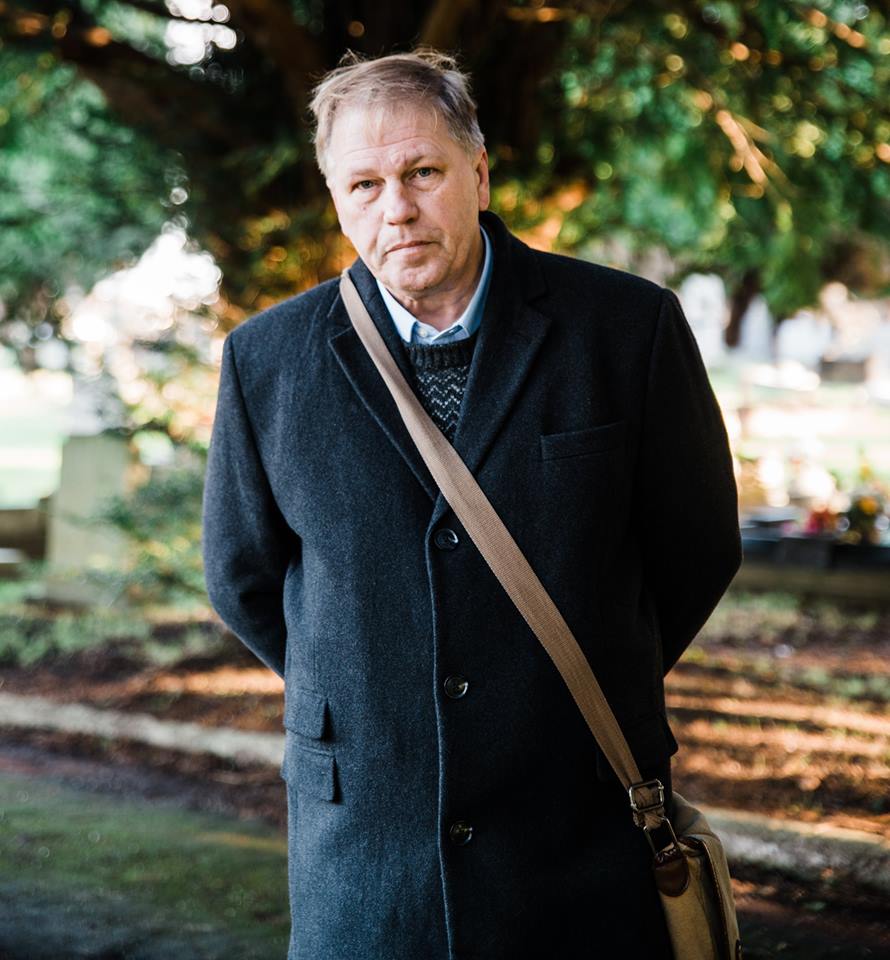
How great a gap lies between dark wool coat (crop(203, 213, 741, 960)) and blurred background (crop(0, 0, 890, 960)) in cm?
198

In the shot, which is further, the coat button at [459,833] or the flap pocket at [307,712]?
the flap pocket at [307,712]

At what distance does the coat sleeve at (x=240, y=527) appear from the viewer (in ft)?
8.69

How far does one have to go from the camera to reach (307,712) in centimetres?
248

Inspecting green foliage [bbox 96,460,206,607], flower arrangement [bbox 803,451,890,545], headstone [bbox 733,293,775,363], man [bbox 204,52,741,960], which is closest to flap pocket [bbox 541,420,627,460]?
man [bbox 204,52,741,960]

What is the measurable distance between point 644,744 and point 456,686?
39 centimetres

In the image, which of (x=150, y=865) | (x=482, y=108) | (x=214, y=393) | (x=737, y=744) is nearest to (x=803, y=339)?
(x=482, y=108)

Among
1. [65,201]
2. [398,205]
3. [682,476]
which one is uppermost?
[65,201]

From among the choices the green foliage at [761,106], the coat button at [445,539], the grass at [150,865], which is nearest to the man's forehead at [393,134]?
the coat button at [445,539]

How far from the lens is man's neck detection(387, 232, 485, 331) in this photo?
252 centimetres

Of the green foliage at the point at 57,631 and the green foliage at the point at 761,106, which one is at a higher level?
the green foliage at the point at 761,106

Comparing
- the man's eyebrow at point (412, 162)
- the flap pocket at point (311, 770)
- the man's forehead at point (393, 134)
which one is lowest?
the flap pocket at point (311, 770)

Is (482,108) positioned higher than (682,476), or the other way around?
(482,108)

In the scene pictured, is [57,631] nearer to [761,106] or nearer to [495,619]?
[761,106]

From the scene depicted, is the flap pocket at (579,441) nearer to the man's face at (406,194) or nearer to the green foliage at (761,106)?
the man's face at (406,194)
